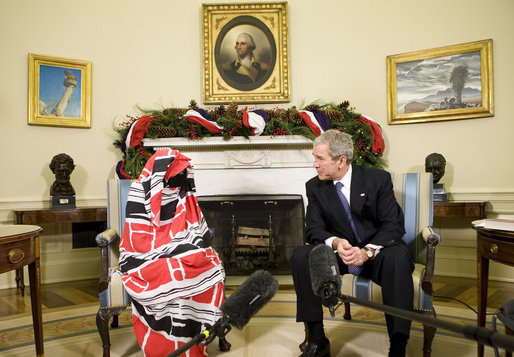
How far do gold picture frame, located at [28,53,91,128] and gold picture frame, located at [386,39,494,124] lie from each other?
Answer: 3.66m

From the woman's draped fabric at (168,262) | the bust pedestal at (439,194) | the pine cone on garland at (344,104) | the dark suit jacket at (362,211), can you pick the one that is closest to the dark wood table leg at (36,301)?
the woman's draped fabric at (168,262)

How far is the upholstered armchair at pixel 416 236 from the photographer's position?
2252 mm

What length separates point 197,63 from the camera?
16.2 ft

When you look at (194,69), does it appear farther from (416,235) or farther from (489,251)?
(489,251)

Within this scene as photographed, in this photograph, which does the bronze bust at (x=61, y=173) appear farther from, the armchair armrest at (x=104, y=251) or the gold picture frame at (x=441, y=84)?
the gold picture frame at (x=441, y=84)

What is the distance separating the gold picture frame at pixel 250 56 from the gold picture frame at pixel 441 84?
1.34 metres

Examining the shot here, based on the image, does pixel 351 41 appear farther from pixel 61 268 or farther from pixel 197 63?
pixel 61 268

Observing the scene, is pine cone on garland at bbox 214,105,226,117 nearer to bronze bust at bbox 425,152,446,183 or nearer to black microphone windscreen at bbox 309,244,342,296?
bronze bust at bbox 425,152,446,183

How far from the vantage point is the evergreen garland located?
170 inches

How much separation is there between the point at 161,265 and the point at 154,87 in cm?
321

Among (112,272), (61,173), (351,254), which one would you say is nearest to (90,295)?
(61,173)

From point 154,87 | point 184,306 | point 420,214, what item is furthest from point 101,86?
point 420,214

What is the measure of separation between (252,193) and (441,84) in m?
2.55

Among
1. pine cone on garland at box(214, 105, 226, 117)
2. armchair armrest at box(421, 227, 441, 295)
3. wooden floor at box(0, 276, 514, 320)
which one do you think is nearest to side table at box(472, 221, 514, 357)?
armchair armrest at box(421, 227, 441, 295)
